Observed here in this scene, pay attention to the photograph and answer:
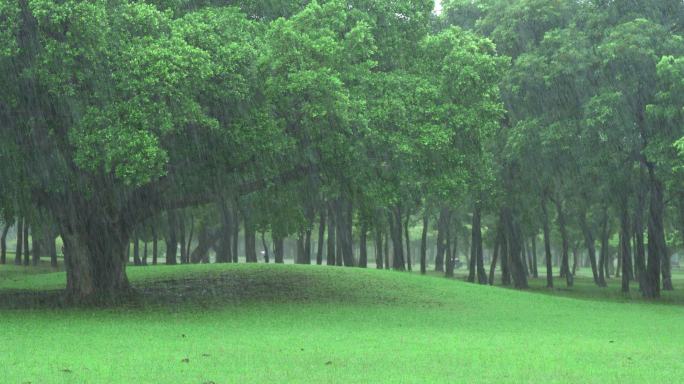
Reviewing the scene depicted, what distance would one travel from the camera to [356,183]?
26.7 m

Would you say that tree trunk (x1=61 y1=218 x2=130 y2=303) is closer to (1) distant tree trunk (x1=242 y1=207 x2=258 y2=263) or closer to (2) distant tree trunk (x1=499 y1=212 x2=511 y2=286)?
(1) distant tree trunk (x1=242 y1=207 x2=258 y2=263)

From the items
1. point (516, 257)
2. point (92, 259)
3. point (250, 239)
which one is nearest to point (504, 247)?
point (516, 257)

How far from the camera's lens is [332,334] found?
20.8 metres

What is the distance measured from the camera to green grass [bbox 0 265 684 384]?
13.7 metres

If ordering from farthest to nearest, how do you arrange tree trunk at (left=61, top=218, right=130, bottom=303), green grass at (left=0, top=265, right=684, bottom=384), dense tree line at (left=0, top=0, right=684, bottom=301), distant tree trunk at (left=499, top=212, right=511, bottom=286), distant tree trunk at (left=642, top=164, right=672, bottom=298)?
distant tree trunk at (left=499, top=212, right=511, bottom=286) < distant tree trunk at (left=642, top=164, right=672, bottom=298) < tree trunk at (left=61, top=218, right=130, bottom=303) < dense tree line at (left=0, top=0, right=684, bottom=301) < green grass at (left=0, top=265, right=684, bottom=384)

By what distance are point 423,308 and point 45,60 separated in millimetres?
14606

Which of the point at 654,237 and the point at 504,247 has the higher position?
the point at 654,237

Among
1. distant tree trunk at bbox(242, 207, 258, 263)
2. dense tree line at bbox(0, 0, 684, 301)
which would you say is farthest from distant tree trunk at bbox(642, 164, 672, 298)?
distant tree trunk at bbox(242, 207, 258, 263)

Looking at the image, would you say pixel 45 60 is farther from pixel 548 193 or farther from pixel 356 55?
pixel 548 193

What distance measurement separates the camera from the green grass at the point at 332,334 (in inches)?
540

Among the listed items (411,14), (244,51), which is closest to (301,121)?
(244,51)

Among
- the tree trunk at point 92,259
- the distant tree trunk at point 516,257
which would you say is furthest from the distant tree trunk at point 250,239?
the tree trunk at point 92,259

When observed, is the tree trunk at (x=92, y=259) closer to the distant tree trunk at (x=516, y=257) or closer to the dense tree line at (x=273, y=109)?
the dense tree line at (x=273, y=109)

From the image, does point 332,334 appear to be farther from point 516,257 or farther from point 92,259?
point 516,257
